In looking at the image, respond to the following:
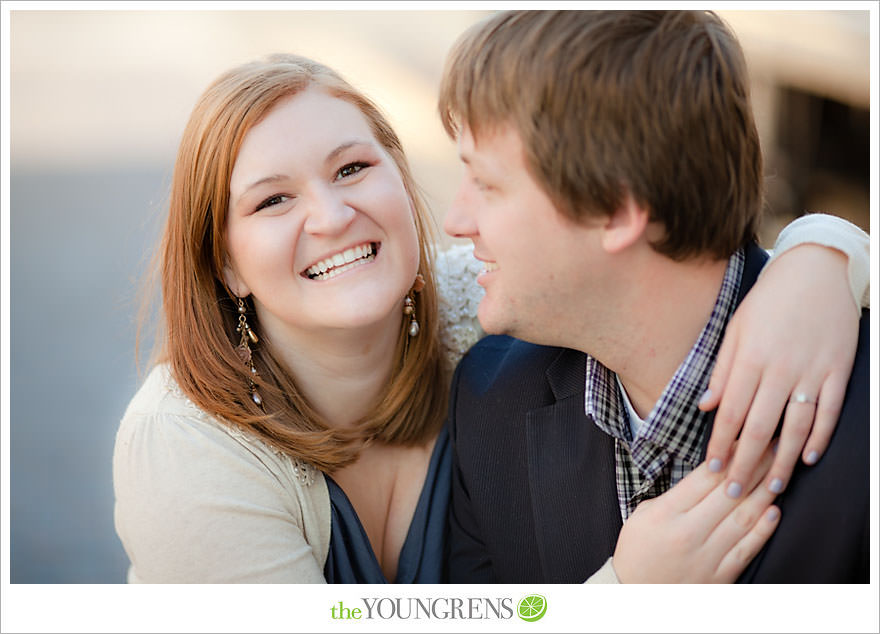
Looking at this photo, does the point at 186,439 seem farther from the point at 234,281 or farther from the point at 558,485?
the point at 558,485

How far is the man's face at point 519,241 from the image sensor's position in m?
1.79

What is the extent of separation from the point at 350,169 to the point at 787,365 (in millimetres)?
1114

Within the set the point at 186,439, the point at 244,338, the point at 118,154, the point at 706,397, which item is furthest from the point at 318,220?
the point at 118,154

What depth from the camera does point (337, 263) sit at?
218 centimetres

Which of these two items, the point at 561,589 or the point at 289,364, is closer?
the point at 561,589

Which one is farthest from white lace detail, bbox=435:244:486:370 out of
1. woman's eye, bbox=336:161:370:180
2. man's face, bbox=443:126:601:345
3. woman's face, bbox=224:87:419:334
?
man's face, bbox=443:126:601:345

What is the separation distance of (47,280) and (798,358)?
220 inches

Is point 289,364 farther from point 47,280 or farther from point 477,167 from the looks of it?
point 47,280

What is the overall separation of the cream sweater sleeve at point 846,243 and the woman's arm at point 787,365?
0.02 meters

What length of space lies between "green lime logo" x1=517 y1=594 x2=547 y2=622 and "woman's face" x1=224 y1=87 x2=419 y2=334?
28.0 inches

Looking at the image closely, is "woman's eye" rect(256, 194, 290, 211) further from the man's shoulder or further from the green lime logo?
the green lime logo

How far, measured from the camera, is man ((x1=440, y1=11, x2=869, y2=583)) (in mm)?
1691

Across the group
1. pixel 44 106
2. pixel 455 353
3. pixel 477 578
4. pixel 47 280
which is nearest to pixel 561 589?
pixel 477 578

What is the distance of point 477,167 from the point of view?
1.82 metres
